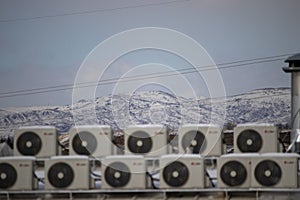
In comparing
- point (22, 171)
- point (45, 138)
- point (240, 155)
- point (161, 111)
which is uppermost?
point (161, 111)

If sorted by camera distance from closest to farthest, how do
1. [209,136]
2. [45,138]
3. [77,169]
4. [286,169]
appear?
[286,169]
[77,169]
[209,136]
[45,138]

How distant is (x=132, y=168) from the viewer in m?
9.33

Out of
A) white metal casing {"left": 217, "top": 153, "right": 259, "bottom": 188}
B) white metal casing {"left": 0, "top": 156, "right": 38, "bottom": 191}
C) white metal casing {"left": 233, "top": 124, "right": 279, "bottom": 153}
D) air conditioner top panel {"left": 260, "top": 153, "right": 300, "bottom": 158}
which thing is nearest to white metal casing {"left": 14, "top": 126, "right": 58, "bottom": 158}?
white metal casing {"left": 0, "top": 156, "right": 38, "bottom": 191}

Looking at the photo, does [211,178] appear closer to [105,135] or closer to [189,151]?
[189,151]

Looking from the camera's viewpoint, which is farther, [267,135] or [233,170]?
[267,135]

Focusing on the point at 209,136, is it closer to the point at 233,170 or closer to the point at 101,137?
the point at 233,170

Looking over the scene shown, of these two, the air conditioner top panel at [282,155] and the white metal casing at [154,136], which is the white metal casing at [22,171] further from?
the air conditioner top panel at [282,155]

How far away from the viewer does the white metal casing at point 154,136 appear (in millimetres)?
9562

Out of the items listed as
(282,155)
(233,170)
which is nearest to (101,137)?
(233,170)

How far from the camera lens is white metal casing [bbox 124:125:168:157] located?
376 inches

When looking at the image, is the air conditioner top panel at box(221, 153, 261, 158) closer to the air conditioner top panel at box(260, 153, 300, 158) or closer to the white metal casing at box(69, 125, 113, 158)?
the air conditioner top panel at box(260, 153, 300, 158)

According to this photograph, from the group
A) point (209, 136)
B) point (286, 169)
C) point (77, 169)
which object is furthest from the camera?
point (209, 136)

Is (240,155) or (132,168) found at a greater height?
(240,155)

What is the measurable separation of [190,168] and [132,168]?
0.59 meters
